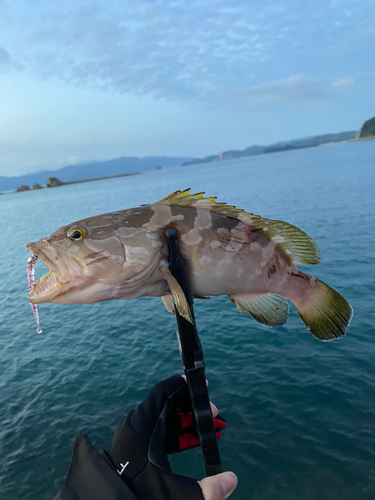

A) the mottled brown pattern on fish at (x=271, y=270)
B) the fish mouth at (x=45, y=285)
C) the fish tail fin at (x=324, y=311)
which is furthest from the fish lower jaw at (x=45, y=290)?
the fish tail fin at (x=324, y=311)

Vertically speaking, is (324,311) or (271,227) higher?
(271,227)

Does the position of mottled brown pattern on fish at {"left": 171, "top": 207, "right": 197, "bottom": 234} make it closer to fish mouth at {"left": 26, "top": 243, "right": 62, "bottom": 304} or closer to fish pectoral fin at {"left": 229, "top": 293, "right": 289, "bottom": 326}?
fish pectoral fin at {"left": 229, "top": 293, "right": 289, "bottom": 326}

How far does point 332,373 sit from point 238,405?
3622 millimetres

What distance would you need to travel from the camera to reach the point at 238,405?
37.4 feet

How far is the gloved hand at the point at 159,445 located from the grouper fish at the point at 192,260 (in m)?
1.04

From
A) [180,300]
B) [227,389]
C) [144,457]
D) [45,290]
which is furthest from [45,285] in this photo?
[227,389]

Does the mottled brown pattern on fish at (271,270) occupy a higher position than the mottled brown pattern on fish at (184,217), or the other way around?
the mottled brown pattern on fish at (184,217)

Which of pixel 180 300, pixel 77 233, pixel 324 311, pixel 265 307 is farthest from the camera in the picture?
pixel 265 307

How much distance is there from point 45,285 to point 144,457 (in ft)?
6.40

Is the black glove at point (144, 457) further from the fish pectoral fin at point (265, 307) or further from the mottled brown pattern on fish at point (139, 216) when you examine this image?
the mottled brown pattern on fish at point (139, 216)

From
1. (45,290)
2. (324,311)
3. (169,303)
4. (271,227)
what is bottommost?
(324,311)

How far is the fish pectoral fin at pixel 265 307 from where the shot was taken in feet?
12.9

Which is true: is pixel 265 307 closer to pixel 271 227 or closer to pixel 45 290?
pixel 271 227

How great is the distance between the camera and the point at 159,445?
3295 mm
